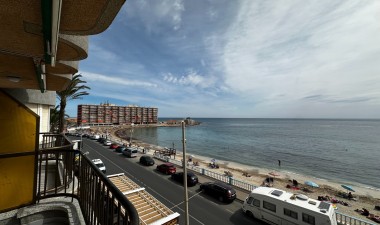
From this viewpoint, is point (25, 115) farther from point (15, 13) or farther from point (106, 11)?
point (106, 11)

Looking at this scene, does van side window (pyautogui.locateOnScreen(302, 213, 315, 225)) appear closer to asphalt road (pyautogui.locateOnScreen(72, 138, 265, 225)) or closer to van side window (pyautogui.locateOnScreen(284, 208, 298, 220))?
van side window (pyautogui.locateOnScreen(284, 208, 298, 220))

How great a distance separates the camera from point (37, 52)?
2.56m

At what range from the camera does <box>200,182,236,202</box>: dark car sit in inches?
653

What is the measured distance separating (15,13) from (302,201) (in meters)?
16.1

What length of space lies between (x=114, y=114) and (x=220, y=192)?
494 feet

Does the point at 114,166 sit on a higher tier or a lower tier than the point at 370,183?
higher

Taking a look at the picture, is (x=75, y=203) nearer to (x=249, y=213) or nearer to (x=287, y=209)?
(x=287, y=209)

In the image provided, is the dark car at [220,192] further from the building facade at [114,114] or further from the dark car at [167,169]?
the building facade at [114,114]

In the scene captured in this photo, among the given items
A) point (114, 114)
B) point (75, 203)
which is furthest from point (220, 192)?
point (114, 114)

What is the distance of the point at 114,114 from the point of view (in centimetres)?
15288

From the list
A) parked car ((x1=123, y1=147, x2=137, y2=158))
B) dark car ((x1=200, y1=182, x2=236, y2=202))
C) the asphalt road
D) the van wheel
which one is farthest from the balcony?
parked car ((x1=123, y1=147, x2=137, y2=158))

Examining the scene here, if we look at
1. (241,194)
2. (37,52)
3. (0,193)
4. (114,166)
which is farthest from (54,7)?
(114,166)

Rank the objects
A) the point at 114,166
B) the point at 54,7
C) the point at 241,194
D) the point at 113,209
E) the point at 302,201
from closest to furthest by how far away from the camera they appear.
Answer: the point at 54,7, the point at 113,209, the point at 302,201, the point at 241,194, the point at 114,166

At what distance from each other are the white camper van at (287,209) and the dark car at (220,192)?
6.66 ft
